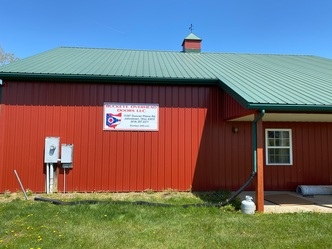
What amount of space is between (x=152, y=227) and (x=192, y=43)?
37.0ft

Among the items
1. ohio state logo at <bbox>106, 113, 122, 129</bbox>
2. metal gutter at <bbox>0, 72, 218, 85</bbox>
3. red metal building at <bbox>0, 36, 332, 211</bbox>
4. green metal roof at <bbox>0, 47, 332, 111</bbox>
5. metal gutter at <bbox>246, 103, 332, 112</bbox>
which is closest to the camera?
metal gutter at <bbox>246, 103, 332, 112</bbox>

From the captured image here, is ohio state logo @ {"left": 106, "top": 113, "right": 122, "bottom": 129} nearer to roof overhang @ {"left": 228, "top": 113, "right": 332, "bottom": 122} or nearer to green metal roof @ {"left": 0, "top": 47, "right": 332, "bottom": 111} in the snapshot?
green metal roof @ {"left": 0, "top": 47, "right": 332, "bottom": 111}

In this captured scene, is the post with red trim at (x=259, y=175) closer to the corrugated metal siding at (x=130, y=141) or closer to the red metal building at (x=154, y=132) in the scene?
the red metal building at (x=154, y=132)

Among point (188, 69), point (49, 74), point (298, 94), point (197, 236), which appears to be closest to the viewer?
point (197, 236)

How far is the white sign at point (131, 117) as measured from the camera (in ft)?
29.1

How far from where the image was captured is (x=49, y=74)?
336 inches

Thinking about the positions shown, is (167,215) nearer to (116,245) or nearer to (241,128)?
(116,245)

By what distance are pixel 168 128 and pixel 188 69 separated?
99.8 inches

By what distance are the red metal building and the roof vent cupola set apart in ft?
17.0

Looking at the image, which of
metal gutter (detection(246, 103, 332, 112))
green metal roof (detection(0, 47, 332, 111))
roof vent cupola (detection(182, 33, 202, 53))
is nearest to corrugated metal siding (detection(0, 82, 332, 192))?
green metal roof (detection(0, 47, 332, 111))

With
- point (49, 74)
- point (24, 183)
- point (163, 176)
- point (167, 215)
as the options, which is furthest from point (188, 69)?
point (24, 183)

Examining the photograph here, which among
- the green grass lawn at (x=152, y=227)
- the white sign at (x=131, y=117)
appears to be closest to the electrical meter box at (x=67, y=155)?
the white sign at (x=131, y=117)

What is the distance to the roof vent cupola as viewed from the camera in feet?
47.5

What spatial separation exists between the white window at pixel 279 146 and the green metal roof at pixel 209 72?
181cm
